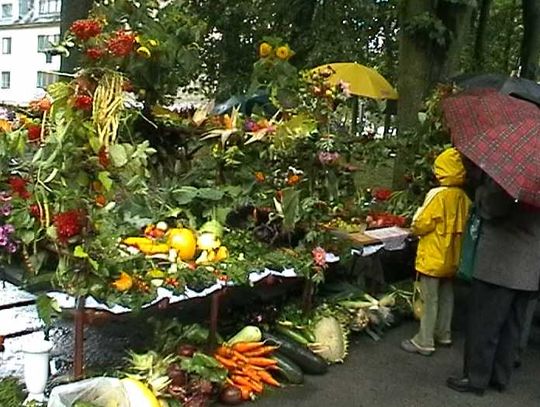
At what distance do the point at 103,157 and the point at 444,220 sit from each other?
2.66 m

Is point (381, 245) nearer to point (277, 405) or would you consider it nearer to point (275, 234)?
point (275, 234)

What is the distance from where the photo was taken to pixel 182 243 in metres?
4.45

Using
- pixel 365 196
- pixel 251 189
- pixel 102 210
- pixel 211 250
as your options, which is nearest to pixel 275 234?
pixel 251 189

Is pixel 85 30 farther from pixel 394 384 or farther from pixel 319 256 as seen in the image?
pixel 394 384

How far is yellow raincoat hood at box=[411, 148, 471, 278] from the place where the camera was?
210 inches

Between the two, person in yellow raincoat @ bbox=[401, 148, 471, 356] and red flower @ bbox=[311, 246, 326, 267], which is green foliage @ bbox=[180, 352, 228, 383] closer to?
red flower @ bbox=[311, 246, 326, 267]

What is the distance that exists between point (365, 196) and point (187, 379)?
3.88m

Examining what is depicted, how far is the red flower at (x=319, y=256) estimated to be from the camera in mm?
5111

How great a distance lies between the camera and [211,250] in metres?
4.59

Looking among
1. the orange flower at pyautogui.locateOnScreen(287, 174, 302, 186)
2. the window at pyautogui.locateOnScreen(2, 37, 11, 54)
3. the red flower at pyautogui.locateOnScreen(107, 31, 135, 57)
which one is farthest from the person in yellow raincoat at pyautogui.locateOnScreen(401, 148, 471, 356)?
the window at pyautogui.locateOnScreen(2, 37, 11, 54)

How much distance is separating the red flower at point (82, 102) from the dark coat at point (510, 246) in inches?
90.8

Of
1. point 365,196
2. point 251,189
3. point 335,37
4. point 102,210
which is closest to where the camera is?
point 102,210

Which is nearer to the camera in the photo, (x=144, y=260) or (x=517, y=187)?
(x=517, y=187)

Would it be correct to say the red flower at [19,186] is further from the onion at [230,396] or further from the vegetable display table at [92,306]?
the onion at [230,396]
